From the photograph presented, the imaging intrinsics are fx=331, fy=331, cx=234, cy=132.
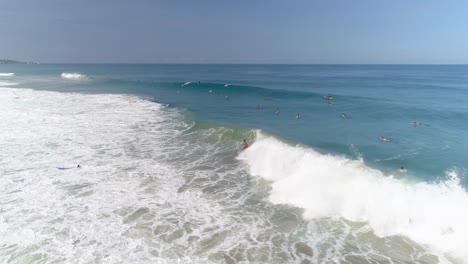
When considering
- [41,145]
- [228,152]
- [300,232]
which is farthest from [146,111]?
[300,232]

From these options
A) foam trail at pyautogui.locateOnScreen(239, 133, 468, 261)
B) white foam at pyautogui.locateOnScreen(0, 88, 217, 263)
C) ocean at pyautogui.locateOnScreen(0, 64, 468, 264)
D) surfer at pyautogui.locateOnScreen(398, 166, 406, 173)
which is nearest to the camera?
white foam at pyautogui.locateOnScreen(0, 88, 217, 263)

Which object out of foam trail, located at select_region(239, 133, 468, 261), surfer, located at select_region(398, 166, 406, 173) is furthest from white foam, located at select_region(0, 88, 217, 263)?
surfer, located at select_region(398, 166, 406, 173)

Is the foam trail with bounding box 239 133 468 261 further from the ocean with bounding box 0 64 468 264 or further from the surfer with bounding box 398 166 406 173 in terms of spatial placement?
the surfer with bounding box 398 166 406 173

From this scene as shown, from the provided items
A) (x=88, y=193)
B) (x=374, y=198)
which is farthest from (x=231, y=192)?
(x=88, y=193)

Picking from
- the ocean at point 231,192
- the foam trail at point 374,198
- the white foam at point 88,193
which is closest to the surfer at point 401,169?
the ocean at point 231,192

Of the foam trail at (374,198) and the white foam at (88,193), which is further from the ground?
the foam trail at (374,198)

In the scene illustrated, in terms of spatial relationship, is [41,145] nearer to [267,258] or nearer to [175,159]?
[175,159]

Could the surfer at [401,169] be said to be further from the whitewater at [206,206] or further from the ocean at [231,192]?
the whitewater at [206,206]

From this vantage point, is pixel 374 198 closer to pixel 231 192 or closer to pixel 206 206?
pixel 231 192
